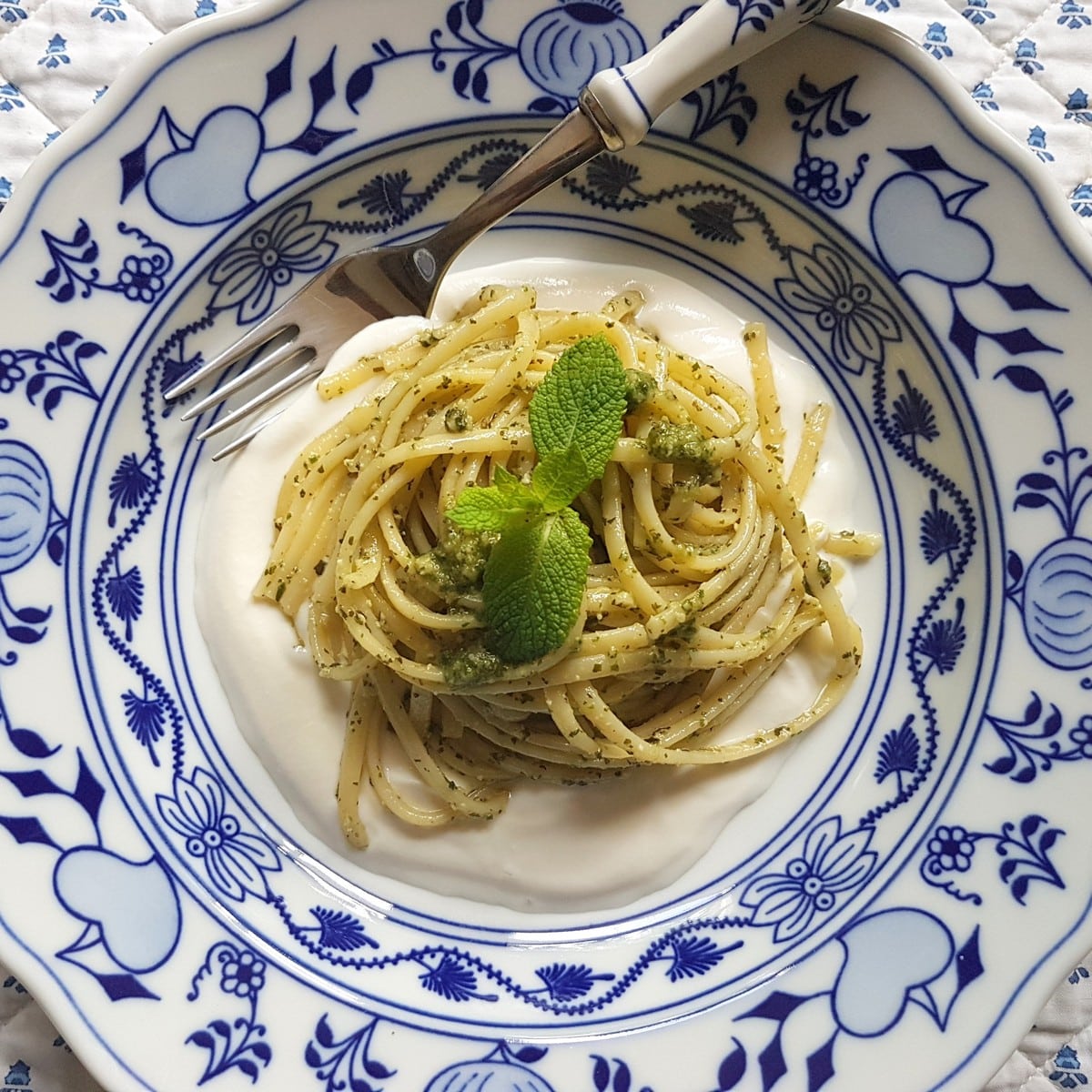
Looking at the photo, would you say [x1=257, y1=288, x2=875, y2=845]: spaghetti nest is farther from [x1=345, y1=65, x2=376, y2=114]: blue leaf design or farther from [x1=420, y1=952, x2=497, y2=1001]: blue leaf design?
[x1=345, y1=65, x2=376, y2=114]: blue leaf design

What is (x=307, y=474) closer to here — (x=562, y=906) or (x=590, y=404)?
(x=590, y=404)

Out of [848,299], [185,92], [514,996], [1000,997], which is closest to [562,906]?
[514,996]

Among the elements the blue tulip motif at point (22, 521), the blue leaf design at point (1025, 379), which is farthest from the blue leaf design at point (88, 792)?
the blue leaf design at point (1025, 379)

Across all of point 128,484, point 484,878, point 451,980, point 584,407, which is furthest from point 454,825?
point 128,484

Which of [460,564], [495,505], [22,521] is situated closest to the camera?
[495,505]

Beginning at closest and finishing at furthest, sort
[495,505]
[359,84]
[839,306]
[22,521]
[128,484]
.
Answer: [495,505]
[22,521]
[359,84]
[128,484]
[839,306]

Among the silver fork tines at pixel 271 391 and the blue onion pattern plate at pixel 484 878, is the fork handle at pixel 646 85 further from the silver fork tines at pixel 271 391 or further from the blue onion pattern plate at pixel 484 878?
the silver fork tines at pixel 271 391

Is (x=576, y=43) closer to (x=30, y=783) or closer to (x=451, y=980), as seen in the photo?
(x=30, y=783)
